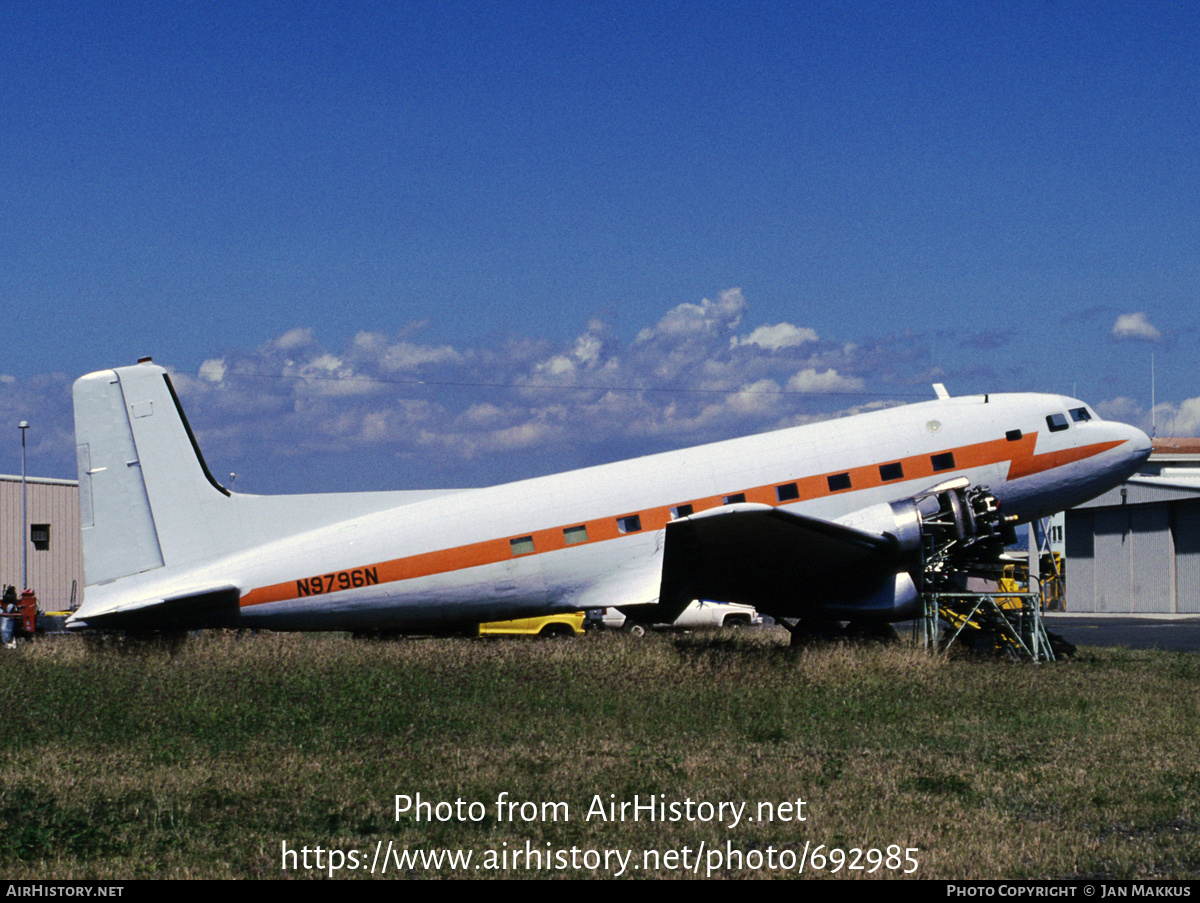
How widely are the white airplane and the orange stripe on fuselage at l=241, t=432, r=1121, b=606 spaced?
0.03m

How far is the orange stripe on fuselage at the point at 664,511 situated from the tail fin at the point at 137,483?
1.58 m

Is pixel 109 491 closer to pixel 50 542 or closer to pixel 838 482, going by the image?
pixel 838 482

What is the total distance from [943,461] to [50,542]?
45.7 metres

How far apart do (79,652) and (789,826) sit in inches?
516

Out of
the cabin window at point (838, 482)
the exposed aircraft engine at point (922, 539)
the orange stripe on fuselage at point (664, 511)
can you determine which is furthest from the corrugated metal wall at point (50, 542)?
the exposed aircraft engine at point (922, 539)

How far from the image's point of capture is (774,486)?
17.5 meters

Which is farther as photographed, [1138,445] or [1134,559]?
[1134,559]

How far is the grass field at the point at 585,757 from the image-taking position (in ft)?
23.3

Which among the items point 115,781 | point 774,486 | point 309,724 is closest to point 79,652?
point 309,724

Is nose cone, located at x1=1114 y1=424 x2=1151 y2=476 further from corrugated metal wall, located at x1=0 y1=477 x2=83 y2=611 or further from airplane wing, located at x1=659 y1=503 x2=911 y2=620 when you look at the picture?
corrugated metal wall, located at x1=0 y1=477 x2=83 y2=611

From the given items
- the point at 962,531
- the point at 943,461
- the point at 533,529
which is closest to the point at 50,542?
the point at 533,529

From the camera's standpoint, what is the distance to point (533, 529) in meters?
A: 17.1

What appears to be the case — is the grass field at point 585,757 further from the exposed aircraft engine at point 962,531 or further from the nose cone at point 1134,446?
the nose cone at point 1134,446

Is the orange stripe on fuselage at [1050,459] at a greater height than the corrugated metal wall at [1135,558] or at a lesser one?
greater
